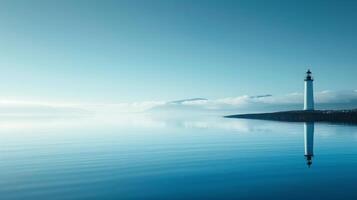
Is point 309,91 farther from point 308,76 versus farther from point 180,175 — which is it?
point 180,175

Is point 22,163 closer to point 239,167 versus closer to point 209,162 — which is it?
point 209,162

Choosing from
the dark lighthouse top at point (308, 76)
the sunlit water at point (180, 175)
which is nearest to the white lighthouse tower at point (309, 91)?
the dark lighthouse top at point (308, 76)

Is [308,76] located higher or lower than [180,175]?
higher

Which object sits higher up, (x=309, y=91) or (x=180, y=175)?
(x=309, y=91)

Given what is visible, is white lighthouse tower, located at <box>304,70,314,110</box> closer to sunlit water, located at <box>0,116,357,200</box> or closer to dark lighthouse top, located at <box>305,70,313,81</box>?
dark lighthouse top, located at <box>305,70,313,81</box>

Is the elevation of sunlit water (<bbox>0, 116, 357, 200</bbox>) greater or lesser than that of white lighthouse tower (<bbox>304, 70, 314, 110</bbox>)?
lesser

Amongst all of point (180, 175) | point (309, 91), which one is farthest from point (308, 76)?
point (180, 175)

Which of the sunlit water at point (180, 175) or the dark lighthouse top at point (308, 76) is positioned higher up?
the dark lighthouse top at point (308, 76)

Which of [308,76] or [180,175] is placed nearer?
[180,175]

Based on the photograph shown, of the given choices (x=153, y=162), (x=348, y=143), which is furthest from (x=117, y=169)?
(x=348, y=143)

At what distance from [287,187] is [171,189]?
5.44 meters

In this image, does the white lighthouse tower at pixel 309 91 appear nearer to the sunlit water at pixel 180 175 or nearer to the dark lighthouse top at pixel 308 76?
the dark lighthouse top at pixel 308 76

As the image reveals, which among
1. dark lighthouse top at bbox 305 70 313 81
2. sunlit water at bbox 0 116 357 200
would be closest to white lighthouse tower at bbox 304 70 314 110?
dark lighthouse top at bbox 305 70 313 81

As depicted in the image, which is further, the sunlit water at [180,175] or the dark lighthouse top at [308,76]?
the dark lighthouse top at [308,76]
